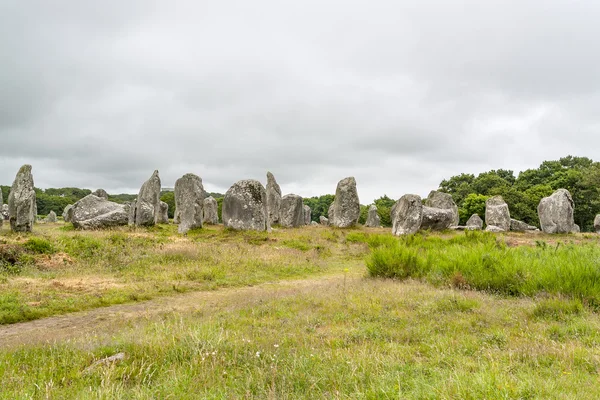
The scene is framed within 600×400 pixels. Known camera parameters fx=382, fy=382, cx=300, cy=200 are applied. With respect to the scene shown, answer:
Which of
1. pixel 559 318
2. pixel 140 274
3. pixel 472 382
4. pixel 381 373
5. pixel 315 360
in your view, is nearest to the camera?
pixel 472 382

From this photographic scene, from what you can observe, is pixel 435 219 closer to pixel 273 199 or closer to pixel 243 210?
pixel 243 210

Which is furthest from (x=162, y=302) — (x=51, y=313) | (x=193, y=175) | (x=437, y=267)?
(x=193, y=175)

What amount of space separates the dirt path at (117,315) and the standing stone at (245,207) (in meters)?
11.8

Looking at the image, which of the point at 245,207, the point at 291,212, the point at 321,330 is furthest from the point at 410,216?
the point at 321,330

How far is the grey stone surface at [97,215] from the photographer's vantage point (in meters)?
23.9

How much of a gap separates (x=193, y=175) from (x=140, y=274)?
13.7 m

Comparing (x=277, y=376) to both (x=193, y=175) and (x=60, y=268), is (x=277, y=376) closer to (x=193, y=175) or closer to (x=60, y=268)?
(x=60, y=268)

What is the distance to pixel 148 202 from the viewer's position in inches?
1030

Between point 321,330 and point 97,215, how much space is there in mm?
23297

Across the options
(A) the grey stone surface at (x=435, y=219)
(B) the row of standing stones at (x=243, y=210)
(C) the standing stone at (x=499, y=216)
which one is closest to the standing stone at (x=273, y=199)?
(B) the row of standing stones at (x=243, y=210)

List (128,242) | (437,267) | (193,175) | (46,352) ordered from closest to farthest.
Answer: (46,352), (437,267), (128,242), (193,175)

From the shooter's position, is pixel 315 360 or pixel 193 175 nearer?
pixel 315 360

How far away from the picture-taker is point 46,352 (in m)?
5.32

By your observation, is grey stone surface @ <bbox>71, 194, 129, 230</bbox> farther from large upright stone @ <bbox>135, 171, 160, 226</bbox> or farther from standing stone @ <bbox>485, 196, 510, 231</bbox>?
standing stone @ <bbox>485, 196, 510, 231</bbox>
